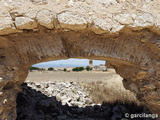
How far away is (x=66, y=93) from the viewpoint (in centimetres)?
624

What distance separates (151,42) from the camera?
230 cm

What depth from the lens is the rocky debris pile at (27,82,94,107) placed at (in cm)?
562

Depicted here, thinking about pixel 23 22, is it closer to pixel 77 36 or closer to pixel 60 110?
pixel 77 36

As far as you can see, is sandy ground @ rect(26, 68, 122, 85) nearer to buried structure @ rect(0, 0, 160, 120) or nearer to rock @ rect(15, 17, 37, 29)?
buried structure @ rect(0, 0, 160, 120)

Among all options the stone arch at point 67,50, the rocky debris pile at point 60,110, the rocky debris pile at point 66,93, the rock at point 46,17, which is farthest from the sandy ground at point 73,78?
the rock at point 46,17

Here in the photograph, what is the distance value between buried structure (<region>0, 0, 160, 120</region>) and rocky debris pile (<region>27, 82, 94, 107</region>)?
328 cm

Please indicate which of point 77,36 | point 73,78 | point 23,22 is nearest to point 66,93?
point 77,36

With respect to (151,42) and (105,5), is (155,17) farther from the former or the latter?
(105,5)

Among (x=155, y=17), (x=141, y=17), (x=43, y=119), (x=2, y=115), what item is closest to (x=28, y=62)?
(x=2, y=115)

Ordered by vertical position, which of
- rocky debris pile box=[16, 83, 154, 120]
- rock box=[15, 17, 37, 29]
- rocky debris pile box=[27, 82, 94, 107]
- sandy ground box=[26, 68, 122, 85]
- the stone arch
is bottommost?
sandy ground box=[26, 68, 122, 85]

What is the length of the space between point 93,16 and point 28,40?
3.26 feet

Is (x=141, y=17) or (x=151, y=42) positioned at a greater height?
(x=141, y=17)

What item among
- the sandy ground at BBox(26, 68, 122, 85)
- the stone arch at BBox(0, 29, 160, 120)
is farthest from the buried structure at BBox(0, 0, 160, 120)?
the sandy ground at BBox(26, 68, 122, 85)

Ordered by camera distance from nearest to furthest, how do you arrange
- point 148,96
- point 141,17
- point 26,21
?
point 26,21 < point 141,17 < point 148,96
